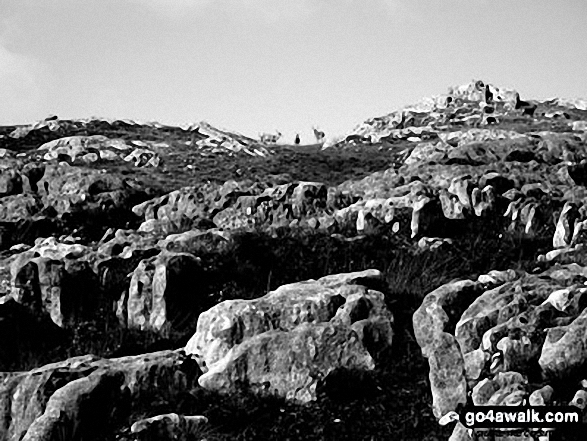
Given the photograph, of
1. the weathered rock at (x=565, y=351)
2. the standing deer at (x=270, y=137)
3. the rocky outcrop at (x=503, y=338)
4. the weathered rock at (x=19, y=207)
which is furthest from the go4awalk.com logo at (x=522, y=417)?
the standing deer at (x=270, y=137)

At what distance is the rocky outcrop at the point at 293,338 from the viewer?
1160cm

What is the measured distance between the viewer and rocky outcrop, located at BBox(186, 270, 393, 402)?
11602 mm

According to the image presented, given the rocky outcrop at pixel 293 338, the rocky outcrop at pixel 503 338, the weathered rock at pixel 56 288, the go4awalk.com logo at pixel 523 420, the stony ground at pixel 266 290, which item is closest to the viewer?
the go4awalk.com logo at pixel 523 420

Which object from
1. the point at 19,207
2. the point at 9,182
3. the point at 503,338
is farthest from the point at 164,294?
the point at 9,182

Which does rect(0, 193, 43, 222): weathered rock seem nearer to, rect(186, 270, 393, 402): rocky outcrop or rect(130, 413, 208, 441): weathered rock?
rect(186, 270, 393, 402): rocky outcrop

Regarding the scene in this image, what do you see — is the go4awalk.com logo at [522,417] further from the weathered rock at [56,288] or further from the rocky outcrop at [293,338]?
the weathered rock at [56,288]

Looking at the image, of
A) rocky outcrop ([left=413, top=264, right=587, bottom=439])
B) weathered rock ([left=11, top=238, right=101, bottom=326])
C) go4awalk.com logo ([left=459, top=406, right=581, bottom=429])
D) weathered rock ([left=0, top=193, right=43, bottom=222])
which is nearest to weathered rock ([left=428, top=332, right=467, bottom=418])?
rocky outcrop ([left=413, top=264, right=587, bottom=439])

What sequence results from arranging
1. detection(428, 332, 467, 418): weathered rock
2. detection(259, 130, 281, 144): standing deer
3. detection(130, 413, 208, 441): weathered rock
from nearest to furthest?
detection(130, 413, 208, 441): weathered rock, detection(428, 332, 467, 418): weathered rock, detection(259, 130, 281, 144): standing deer

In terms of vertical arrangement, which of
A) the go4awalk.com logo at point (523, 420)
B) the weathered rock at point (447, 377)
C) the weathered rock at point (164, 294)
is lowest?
the go4awalk.com logo at point (523, 420)

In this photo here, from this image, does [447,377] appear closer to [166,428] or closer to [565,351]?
[565,351]

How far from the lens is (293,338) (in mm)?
11914

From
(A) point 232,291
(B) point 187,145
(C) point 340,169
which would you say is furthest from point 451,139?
(A) point 232,291

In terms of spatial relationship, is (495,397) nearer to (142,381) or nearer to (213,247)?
(142,381)

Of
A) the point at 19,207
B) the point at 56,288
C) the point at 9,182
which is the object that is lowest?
the point at 56,288
